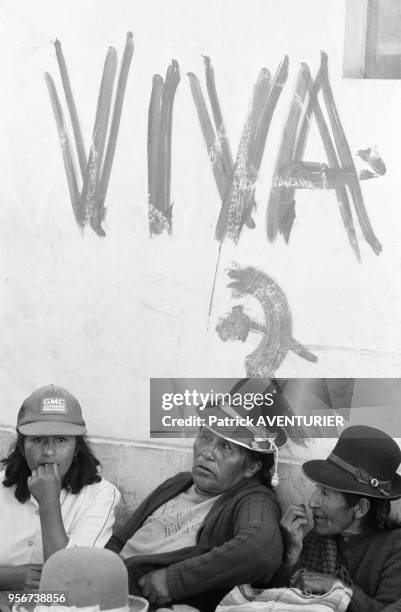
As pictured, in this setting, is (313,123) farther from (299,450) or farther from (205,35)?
(299,450)

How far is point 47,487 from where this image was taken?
317 cm

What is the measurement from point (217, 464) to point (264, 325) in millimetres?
470

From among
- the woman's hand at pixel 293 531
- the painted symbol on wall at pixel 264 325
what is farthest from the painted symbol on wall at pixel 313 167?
the woman's hand at pixel 293 531

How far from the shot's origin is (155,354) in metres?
3.20

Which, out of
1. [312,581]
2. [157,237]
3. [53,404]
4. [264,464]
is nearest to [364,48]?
[157,237]

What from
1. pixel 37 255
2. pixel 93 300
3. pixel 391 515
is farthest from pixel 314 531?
pixel 37 255

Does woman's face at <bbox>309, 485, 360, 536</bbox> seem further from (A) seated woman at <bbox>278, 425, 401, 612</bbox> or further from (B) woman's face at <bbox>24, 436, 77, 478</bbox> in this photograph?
(B) woman's face at <bbox>24, 436, 77, 478</bbox>

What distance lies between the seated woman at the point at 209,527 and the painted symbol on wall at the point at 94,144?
721mm

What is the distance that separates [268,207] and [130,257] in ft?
1.47

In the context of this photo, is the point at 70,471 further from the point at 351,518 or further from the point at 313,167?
the point at 313,167

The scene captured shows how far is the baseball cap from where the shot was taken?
10.6ft

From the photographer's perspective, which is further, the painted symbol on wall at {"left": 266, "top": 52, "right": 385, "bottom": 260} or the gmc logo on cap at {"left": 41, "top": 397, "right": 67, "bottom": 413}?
the gmc logo on cap at {"left": 41, "top": 397, "right": 67, "bottom": 413}

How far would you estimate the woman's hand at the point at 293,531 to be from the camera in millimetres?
3061

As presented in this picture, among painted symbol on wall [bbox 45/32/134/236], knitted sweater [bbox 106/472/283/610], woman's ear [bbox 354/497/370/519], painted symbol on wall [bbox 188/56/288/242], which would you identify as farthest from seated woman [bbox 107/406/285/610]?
painted symbol on wall [bbox 45/32/134/236]
